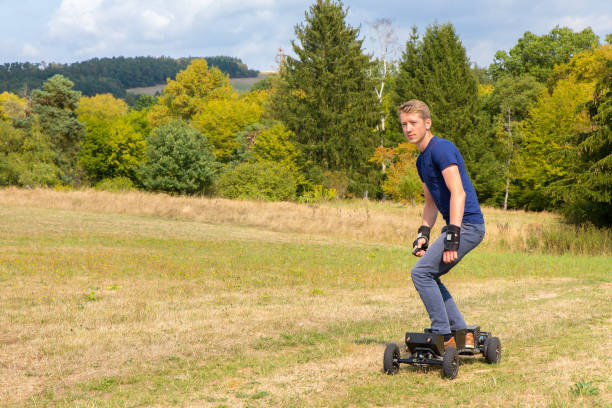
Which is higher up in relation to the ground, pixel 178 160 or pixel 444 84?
pixel 444 84

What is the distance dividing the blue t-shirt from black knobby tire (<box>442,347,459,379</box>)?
3.93 ft

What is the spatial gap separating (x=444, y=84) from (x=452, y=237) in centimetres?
5658

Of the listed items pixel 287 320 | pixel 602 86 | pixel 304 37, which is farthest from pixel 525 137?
pixel 287 320

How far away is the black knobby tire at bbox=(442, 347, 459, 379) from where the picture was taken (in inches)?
208

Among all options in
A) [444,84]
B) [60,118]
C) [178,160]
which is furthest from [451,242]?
[60,118]

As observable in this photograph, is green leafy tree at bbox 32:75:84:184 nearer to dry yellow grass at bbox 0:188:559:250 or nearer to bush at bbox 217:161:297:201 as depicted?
bush at bbox 217:161:297:201

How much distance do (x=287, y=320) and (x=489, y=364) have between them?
362cm

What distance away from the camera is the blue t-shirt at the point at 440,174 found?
5.34m

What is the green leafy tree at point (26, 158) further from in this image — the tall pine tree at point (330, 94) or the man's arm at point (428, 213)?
the man's arm at point (428, 213)

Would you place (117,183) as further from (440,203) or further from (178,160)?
(440,203)

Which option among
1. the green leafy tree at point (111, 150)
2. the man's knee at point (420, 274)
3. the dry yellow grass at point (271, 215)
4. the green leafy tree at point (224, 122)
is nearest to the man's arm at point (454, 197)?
the man's knee at point (420, 274)

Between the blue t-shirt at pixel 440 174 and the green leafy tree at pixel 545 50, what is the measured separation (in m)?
64.7

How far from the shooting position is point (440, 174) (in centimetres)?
546

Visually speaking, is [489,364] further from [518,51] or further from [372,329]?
[518,51]
